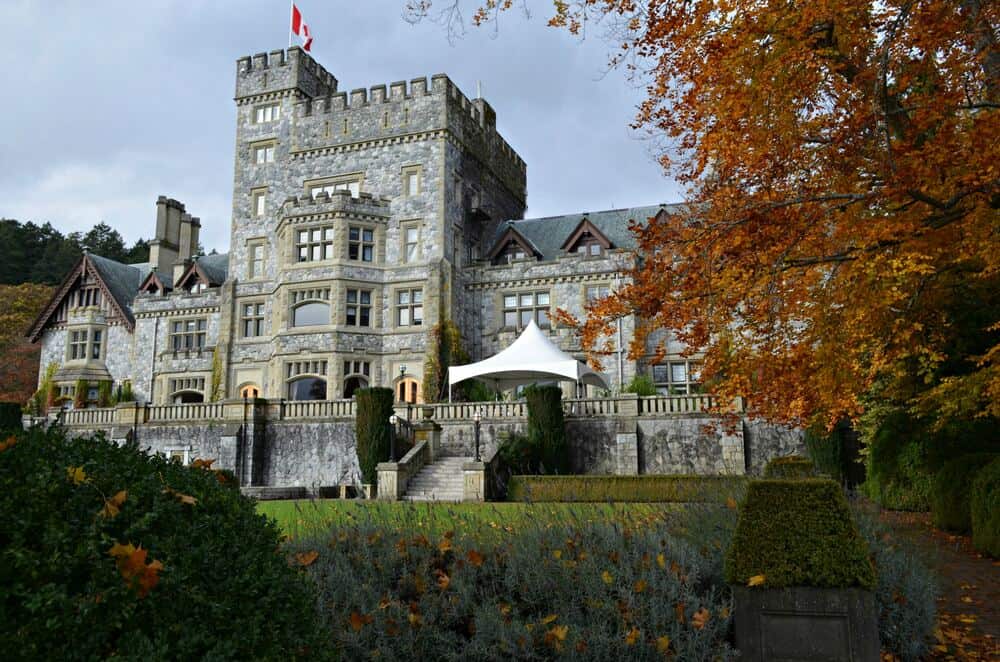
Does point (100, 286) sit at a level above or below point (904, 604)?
above

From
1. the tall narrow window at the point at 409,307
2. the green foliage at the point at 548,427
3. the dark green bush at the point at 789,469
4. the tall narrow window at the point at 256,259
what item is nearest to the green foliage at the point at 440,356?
the tall narrow window at the point at 409,307

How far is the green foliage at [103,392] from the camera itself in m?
36.6

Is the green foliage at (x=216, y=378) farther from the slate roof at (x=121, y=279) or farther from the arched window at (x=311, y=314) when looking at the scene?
the slate roof at (x=121, y=279)

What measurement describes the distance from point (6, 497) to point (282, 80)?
3511 centimetres

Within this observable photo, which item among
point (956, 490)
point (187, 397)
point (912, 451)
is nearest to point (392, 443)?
point (912, 451)

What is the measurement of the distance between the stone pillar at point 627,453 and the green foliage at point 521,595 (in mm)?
16505

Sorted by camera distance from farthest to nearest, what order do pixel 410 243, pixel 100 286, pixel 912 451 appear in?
pixel 100 286 → pixel 410 243 → pixel 912 451

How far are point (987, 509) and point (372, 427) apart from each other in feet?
53.4

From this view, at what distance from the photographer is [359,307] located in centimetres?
3122

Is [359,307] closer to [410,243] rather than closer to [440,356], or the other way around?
[410,243]

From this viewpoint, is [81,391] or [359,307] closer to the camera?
[359,307]

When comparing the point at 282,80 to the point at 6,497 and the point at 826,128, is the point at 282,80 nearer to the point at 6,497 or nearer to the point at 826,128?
the point at 826,128

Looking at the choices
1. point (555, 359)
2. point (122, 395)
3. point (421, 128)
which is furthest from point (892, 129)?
point (122, 395)

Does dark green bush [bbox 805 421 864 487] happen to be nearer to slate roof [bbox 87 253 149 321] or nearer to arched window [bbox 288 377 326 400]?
arched window [bbox 288 377 326 400]
